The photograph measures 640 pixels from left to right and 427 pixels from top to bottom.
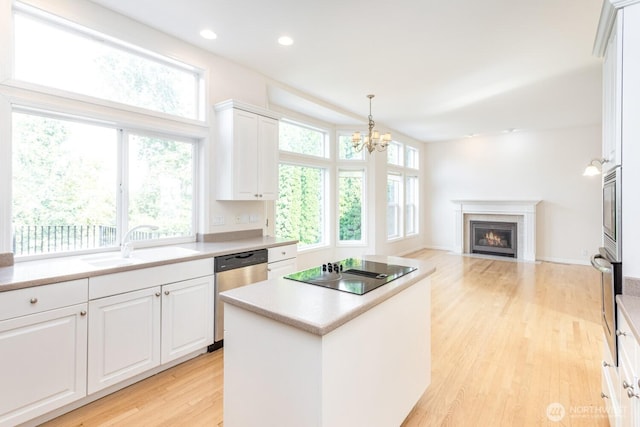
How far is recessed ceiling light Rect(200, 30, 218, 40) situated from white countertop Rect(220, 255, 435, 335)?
2.53 meters

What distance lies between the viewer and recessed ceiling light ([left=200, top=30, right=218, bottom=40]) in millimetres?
2982

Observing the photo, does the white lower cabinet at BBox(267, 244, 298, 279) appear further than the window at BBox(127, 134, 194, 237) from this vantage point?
Yes

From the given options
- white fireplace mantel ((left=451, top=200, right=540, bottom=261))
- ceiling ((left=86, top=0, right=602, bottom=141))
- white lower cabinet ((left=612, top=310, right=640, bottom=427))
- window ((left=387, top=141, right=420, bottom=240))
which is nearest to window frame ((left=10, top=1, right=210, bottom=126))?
ceiling ((left=86, top=0, right=602, bottom=141))

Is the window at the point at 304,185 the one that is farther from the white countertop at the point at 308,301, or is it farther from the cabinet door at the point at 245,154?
the white countertop at the point at 308,301

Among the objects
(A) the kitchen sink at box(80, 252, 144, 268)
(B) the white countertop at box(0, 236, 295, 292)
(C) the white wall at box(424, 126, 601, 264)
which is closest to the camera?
(B) the white countertop at box(0, 236, 295, 292)

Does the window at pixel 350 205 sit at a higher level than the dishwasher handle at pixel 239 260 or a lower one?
higher

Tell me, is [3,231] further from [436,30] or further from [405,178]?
[405,178]

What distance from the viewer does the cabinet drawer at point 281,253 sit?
339 centimetres

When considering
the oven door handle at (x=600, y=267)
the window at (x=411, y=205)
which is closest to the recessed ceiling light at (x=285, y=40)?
the oven door handle at (x=600, y=267)

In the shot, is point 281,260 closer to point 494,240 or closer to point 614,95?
point 614,95

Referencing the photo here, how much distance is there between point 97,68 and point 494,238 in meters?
8.12

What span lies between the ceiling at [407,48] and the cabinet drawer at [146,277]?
7.09 feet

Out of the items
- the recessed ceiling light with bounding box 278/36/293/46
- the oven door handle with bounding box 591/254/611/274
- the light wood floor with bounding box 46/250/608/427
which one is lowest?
the light wood floor with bounding box 46/250/608/427

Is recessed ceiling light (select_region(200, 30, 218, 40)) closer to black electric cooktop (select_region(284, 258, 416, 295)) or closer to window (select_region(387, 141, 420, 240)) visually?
black electric cooktop (select_region(284, 258, 416, 295))
